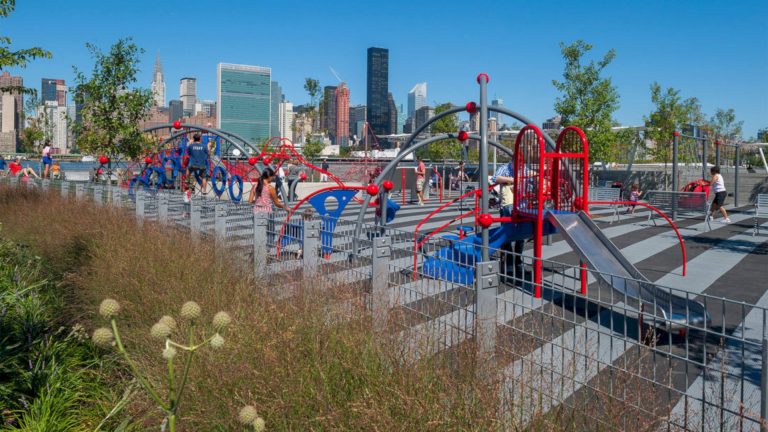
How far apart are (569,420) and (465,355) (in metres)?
0.57

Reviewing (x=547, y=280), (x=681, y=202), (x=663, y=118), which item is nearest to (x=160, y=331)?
(x=547, y=280)

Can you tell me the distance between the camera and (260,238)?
6535 millimetres

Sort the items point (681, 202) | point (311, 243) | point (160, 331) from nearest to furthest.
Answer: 1. point (160, 331)
2. point (311, 243)
3. point (681, 202)

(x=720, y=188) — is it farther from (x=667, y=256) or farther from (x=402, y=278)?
(x=402, y=278)

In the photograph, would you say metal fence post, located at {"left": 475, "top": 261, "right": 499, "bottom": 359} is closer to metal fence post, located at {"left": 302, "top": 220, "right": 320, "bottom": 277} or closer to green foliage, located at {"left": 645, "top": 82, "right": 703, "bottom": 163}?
metal fence post, located at {"left": 302, "top": 220, "right": 320, "bottom": 277}

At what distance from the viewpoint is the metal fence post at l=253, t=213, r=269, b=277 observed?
623 centimetres

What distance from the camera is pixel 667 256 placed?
11.0 m

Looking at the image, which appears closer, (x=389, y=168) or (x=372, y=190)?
(x=372, y=190)

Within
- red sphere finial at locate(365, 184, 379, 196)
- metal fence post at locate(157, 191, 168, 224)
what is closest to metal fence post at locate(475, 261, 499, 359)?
red sphere finial at locate(365, 184, 379, 196)

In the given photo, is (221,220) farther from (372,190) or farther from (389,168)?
(389,168)

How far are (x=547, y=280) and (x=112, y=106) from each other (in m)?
14.3

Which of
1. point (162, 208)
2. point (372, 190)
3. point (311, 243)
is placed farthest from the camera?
point (162, 208)

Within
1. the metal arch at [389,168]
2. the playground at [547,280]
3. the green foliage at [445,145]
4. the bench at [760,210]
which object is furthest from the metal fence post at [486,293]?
the green foliage at [445,145]

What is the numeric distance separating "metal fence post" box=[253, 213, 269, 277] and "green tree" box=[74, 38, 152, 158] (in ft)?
42.1
